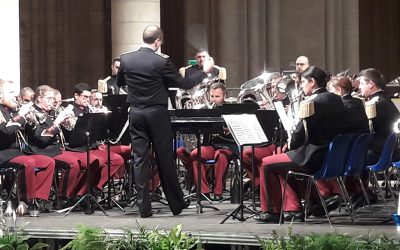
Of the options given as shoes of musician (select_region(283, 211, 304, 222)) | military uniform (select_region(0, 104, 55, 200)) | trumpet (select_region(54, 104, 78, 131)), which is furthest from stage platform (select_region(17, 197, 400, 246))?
trumpet (select_region(54, 104, 78, 131))

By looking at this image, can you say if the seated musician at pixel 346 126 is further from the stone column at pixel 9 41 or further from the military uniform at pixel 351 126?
A: the stone column at pixel 9 41

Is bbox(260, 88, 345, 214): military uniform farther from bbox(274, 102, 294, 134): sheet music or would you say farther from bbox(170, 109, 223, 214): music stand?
bbox(170, 109, 223, 214): music stand

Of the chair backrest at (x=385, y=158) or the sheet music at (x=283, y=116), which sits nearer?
the sheet music at (x=283, y=116)

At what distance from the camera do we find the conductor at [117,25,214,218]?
12.0 metres

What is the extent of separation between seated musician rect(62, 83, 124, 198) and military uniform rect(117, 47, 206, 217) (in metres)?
1.34

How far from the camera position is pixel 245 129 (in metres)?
11.3

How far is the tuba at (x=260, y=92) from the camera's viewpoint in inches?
562

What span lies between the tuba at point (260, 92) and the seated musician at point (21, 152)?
120 inches

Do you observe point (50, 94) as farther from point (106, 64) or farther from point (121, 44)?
point (106, 64)

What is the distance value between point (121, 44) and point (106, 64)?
5.91 meters

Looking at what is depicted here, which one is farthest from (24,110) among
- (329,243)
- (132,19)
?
(132,19)

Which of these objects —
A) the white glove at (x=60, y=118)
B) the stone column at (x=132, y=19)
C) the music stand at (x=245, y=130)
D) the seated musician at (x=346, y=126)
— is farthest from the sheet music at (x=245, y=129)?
the stone column at (x=132, y=19)

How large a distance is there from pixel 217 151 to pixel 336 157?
349cm

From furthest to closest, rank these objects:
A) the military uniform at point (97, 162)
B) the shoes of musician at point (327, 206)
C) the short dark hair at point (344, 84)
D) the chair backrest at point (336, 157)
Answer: the military uniform at point (97, 162)
the short dark hair at point (344, 84)
the shoes of musician at point (327, 206)
the chair backrest at point (336, 157)
